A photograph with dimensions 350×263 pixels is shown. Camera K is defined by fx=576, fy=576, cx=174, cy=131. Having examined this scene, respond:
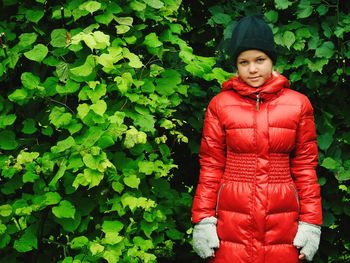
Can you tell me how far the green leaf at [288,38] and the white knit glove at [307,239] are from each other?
1086mm

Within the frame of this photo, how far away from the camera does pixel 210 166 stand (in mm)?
3033

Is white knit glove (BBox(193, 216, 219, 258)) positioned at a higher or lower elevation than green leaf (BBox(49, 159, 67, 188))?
lower

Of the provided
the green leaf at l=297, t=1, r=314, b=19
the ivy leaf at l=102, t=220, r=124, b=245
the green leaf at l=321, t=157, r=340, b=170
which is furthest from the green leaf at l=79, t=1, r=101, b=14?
the green leaf at l=321, t=157, r=340, b=170

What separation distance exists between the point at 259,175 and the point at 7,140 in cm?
133

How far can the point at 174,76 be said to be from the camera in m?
3.22

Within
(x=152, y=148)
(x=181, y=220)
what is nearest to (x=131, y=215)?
(x=152, y=148)

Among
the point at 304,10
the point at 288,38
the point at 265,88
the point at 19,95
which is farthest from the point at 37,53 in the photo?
the point at 304,10

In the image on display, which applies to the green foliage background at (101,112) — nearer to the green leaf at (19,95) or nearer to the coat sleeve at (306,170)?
the green leaf at (19,95)

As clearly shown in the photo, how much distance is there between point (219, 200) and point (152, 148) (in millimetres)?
508

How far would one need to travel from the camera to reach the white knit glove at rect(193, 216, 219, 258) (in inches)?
115

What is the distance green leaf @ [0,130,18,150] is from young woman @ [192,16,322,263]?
1009mm

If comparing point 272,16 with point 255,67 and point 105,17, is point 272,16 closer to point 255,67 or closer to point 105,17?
point 255,67

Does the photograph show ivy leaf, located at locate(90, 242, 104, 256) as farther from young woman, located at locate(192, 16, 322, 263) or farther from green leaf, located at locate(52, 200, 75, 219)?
young woman, located at locate(192, 16, 322, 263)

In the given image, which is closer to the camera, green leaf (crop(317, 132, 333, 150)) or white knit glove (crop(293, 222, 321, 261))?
white knit glove (crop(293, 222, 321, 261))
